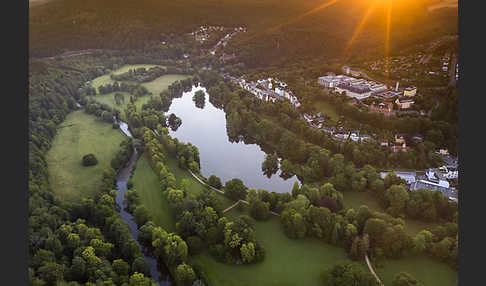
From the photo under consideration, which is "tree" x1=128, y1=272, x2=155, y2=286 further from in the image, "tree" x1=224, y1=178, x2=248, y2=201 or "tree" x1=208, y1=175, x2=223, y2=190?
"tree" x1=208, y1=175, x2=223, y2=190

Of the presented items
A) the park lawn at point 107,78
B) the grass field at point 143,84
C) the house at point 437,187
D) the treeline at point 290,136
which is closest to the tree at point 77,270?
the treeline at point 290,136

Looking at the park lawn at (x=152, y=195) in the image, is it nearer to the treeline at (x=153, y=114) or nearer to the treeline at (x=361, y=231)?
the treeline at (x=153, y=114)

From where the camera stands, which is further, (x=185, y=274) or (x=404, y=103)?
(x=404, y=103)

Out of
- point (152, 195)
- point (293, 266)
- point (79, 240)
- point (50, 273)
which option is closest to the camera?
point (50, 273)

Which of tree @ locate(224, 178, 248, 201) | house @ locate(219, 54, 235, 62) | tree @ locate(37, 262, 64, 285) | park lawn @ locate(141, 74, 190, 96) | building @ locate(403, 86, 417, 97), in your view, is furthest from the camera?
house @ locate(219, 54, 235, 62)

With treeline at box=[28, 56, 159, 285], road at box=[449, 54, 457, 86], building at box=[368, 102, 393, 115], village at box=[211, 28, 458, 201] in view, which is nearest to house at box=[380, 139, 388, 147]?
village at box=[211, 28, 458, 201]

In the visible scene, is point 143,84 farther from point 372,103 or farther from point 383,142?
point 383,142

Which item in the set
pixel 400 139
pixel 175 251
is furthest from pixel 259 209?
pixel 400 139

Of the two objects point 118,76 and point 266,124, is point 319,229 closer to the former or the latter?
point 266,124
